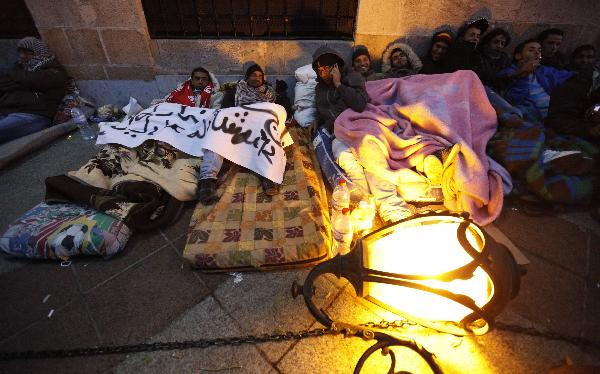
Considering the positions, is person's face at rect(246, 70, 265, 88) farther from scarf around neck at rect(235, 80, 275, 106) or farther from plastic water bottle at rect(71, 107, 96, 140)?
plastic water bottle at rect(71, 107, 96, 140)

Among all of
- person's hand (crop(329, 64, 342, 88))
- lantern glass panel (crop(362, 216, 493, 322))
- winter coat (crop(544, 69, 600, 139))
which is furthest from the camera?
person's hand (crop(329, 64, 342, 88))

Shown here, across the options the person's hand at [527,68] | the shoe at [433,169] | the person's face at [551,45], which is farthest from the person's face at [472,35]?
the shoe at [433,169]


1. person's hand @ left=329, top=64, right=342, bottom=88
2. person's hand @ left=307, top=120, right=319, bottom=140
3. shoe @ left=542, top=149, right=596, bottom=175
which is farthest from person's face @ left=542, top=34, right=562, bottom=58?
person's hand @ left=307, top=120, right=319, bottom=140

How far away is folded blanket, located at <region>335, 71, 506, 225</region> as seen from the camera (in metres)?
2.73

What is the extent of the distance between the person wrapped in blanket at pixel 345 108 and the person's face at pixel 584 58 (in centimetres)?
359

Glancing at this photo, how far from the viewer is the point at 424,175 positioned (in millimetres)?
3014

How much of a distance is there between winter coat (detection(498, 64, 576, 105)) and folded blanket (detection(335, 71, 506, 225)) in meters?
1.10

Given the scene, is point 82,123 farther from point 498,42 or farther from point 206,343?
point 498,42

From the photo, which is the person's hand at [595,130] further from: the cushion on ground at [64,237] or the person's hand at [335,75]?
the cushion on ground at [64,237]

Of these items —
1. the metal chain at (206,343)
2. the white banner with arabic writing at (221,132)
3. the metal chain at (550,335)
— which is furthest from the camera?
the white banner with arabic writing at (221,132)

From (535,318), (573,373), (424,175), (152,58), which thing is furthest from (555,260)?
(152,58)

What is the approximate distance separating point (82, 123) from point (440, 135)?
5.02 metres

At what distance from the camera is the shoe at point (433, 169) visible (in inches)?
113

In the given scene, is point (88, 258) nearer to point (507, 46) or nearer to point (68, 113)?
point (68, 113)
